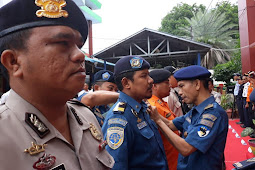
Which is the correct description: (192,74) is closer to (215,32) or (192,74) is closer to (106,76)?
(106,76)

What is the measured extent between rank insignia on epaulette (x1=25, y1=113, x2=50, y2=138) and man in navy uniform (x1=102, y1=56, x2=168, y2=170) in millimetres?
865

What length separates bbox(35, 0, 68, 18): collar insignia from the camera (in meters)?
0.88

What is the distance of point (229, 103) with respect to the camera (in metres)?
10.8

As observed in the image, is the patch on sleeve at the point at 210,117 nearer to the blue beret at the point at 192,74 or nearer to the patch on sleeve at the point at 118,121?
the blue beret at the point at 192,74

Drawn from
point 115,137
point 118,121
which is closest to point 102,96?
point 118,121

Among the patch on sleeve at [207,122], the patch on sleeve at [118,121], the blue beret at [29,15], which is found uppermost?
the blue beret at [29,15]

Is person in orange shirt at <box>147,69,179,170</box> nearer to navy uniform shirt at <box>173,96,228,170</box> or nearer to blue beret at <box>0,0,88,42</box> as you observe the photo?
navy uniform shirt at <box>173,96,228,170</box>

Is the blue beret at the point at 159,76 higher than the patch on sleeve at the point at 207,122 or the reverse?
higher

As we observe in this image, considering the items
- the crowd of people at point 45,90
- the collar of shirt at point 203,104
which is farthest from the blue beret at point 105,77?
the crowd of people at point 45,90

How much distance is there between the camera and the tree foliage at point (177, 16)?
118 feet

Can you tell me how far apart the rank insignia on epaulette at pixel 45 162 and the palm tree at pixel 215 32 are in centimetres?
2523

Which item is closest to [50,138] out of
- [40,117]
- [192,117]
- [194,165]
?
[40,117]

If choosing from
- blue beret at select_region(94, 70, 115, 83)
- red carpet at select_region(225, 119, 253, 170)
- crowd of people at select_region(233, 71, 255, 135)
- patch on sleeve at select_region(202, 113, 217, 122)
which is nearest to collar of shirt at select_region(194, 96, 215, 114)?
patch on sleeve at select_region(202, 113, 217, 122)

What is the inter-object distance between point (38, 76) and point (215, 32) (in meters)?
31.3
